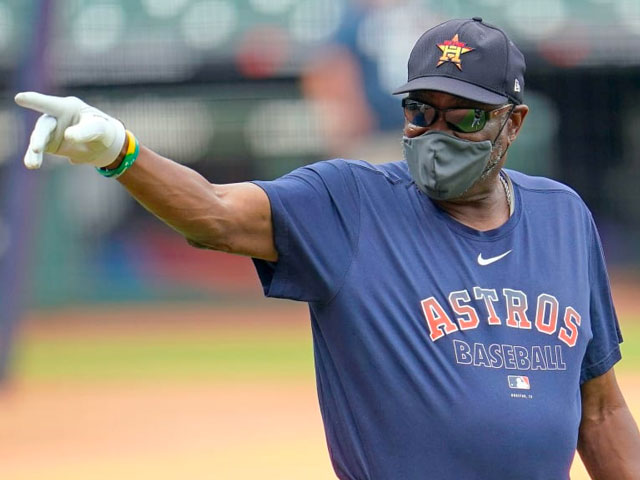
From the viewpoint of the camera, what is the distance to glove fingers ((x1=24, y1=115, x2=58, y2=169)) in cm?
225

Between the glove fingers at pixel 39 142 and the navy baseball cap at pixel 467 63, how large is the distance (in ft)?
3.00

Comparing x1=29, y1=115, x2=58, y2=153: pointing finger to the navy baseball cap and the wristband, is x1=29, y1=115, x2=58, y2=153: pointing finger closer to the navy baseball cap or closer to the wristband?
the wristband

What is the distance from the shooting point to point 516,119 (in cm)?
304

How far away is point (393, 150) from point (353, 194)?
47.9ft

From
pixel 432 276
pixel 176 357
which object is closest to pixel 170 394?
pixel 176 357

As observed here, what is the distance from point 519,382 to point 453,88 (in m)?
0.72

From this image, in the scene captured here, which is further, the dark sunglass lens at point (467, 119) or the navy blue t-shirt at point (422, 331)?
A: the dark sunglass lens at point (467, 119)

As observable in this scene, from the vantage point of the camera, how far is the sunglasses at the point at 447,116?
285 centimetres

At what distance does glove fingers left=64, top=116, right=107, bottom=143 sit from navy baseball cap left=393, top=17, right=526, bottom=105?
82cm

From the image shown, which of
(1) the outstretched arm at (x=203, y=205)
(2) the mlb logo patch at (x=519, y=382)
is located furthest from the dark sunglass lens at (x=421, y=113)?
(2) the mlb logo patch at (x=519, y=382)

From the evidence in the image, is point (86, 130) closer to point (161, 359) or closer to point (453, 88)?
point (453, 88)

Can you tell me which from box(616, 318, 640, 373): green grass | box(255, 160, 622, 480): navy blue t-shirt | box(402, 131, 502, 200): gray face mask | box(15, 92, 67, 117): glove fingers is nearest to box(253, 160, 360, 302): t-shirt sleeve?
box(255, 160, 622, 480): navy blue t-shirt

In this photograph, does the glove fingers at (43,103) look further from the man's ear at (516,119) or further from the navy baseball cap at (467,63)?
the man's ear at (516,119)

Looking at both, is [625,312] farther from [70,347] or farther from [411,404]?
[411,404]
